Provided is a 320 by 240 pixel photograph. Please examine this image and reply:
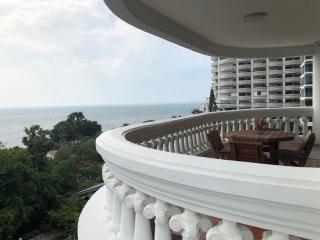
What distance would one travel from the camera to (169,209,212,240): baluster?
3.21 feet

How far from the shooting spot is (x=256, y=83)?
46.4m

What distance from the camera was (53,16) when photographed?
68.1 m

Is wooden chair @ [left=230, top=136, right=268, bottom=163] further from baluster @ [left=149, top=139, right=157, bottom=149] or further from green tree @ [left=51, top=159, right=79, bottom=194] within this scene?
green tree @ [left=51, top=159, right=79, bottom=194]

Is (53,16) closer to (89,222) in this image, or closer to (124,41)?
(124,41)

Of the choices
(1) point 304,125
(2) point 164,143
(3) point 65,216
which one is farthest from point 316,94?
(3) point 65,216

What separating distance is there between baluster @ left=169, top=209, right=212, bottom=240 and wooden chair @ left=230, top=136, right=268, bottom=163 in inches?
118

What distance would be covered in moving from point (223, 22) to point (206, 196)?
4353 millimetres

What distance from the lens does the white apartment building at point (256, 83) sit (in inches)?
1670

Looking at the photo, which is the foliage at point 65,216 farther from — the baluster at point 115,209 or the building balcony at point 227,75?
the baluster at point 115,209

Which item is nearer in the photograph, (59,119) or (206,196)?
(206,196)

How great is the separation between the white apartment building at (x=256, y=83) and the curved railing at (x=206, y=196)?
1598 inches

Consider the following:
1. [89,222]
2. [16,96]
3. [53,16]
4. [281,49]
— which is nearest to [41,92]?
[16,96]

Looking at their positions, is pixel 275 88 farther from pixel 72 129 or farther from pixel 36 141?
pixel 72 129

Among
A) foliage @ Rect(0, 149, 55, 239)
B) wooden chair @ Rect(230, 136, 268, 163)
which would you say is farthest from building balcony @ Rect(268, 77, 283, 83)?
wooden chair @ Rect(230, 136, 268, 163)
